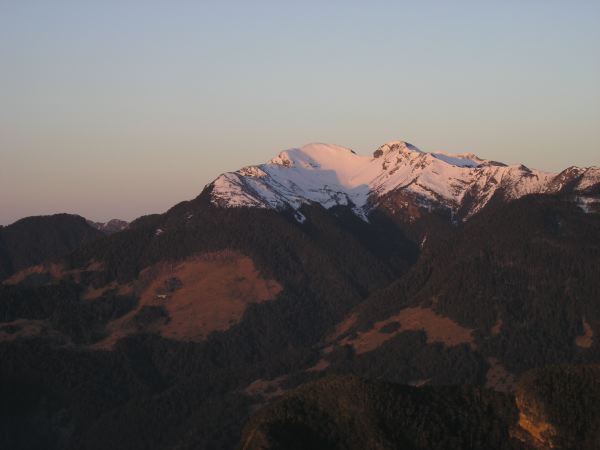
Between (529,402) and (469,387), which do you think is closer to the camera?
(529,402)

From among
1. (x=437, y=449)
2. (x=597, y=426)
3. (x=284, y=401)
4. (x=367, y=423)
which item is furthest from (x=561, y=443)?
(x=284, y=401)

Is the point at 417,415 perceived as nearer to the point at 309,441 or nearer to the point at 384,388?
the point at 384,388

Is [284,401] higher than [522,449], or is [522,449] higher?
[284,401]

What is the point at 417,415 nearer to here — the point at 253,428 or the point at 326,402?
the point at 326,402

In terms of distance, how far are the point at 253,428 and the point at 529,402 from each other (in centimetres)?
4027

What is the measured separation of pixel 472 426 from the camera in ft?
553

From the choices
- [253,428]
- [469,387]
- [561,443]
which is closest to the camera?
[561,443]

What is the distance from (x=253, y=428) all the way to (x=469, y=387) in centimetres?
3591

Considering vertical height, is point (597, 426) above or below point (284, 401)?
below

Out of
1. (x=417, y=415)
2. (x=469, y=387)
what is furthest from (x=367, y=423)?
(x=469, y=387)

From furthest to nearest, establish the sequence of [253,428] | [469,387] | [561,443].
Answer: [469,387], [253,428], [561,443]

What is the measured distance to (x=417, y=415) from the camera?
168250 millimetres

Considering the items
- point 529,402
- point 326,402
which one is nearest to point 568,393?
point 529,402

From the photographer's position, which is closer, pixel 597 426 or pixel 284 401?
pixel 597 426
